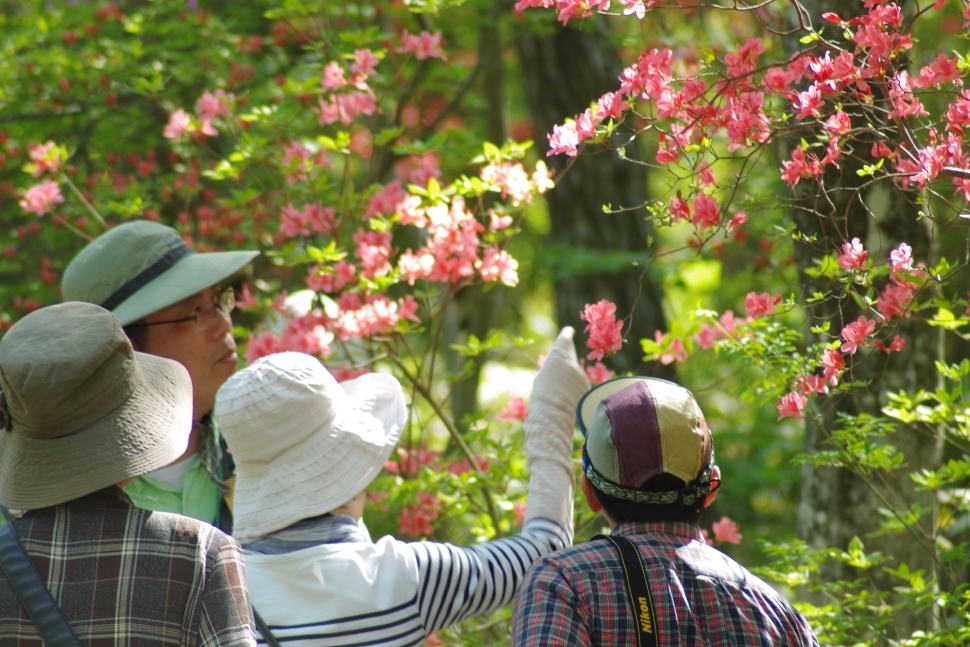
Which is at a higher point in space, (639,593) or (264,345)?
(639,593)

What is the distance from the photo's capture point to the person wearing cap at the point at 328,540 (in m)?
1.93

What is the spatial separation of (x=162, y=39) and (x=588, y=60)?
2266 mm

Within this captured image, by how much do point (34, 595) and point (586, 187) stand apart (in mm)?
4441

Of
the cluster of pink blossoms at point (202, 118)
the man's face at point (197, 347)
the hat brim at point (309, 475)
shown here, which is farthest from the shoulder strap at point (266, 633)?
the cluster of pink blossoms at point (202, 118)

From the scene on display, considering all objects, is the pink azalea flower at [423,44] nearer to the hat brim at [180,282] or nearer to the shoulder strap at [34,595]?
the hat brim at [180,282]

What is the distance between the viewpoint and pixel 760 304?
2518 millimetres

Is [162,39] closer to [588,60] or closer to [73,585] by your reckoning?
[588,60]

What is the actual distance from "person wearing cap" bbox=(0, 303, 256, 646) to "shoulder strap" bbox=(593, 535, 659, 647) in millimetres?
640

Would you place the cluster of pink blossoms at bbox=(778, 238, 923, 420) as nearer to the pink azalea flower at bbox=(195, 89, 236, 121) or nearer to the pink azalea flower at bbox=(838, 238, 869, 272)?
the pink azalea flower at bbox=(838, 238, 869, 272)

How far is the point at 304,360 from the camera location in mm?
2121

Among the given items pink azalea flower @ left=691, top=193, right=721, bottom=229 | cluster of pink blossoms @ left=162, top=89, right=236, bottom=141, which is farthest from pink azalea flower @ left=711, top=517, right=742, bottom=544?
cluster of pink blossoms @ left=162, top=89, right=236, bottom=141

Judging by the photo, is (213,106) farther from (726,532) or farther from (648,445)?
(648,445)

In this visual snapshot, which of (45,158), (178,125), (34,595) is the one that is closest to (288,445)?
(34,595)

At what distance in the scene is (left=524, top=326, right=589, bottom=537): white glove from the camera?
222 centimetres
